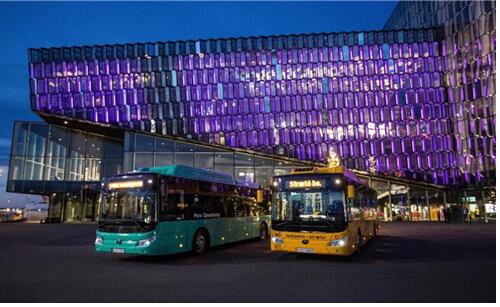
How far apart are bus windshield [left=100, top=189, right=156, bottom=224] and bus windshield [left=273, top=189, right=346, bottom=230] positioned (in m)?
3.73

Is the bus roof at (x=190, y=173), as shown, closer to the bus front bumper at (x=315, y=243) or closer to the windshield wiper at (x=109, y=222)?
the windshield wiper at (x=109, y=222)

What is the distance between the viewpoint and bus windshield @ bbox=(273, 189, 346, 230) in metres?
10.9

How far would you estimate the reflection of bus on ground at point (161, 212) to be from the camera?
35.9ft

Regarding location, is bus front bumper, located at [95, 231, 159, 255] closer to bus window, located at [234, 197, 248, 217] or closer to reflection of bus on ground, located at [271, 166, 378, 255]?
reflection of bus on ground, located at [271, 166, 378, 255]

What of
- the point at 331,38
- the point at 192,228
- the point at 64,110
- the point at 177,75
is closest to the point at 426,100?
the point at 331,38

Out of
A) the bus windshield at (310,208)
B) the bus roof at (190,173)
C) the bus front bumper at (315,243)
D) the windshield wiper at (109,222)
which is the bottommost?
the bus front bumper at (315,243)

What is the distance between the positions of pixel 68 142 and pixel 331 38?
30480mm

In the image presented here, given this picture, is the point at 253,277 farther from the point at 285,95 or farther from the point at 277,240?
the point at 285,95

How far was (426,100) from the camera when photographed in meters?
39.0

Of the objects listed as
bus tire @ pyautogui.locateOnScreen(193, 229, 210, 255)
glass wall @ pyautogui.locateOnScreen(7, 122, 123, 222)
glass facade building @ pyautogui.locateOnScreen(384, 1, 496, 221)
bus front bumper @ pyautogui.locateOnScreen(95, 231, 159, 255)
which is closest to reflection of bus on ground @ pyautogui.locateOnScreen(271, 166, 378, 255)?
bus tire @ pyautogui.locateOnScreen(193, 229, 210, 255)

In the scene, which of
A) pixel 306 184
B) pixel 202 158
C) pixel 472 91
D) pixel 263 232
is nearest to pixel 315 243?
pixel 306 184

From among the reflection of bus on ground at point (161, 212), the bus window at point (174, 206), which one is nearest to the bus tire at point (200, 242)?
the reflection of bus on ground at point (161, 212)

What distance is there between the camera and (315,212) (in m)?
11.1

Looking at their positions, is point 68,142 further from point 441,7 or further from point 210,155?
point 441,7
